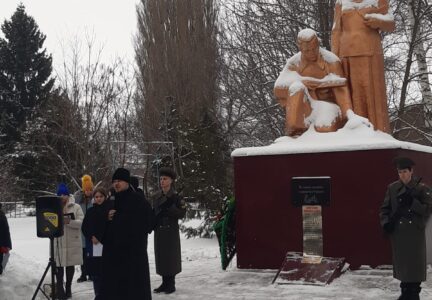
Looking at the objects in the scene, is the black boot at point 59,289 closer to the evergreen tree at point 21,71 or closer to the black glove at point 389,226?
the black glove at point 389,226

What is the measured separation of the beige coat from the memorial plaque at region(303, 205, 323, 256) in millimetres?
3018

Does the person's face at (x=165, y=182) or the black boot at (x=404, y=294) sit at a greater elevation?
the person's face at (x=165, y=182)

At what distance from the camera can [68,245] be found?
25.0 feet

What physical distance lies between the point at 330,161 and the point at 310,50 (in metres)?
1.83

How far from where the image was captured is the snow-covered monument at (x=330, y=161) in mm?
7891

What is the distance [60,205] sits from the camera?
6.47 m

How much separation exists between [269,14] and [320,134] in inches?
420

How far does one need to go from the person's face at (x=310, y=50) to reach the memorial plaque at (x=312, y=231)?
7.62ft

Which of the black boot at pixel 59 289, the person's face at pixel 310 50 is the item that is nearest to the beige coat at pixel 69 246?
the black boot at pixel 59 289

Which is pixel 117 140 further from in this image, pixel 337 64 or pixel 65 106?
pixel 337 64

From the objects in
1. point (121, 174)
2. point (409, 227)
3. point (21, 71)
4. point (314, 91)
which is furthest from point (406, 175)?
point (21, 71)

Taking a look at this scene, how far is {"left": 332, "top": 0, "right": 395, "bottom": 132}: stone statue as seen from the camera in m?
8.92

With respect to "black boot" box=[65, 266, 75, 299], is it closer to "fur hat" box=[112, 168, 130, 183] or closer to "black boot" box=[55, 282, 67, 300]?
"black boot" box=[55, 282, 67, 300]

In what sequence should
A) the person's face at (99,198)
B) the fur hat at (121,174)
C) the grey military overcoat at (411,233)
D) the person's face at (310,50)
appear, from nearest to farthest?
the fur hat at (121,174), the grey military overcoat at (411,233), the person's face at (99,198), the person's face at (310,50)
